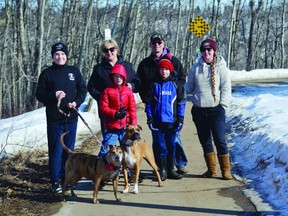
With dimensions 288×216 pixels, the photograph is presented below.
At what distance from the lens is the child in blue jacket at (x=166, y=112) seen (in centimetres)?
666

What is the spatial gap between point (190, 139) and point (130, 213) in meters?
4.96

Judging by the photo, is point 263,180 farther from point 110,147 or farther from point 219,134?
point 110,147

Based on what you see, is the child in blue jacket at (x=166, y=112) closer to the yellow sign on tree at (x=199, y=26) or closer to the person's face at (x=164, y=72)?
the person's face at (x=164, y=72)

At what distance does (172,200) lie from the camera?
233 inches

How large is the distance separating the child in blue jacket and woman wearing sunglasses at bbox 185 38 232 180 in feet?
0.84

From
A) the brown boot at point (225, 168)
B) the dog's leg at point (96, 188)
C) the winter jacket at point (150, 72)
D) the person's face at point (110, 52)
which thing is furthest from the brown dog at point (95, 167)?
the brown boot at point (225, 168)

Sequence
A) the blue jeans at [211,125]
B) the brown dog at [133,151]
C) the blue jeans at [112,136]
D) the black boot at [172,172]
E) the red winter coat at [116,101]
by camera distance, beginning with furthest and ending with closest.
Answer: the black boot at [172,172]
the blue jeans at [211,125]
the blue jeans at [112,136]
the red winter coat at [116,101]
the brown dog at [133,151]

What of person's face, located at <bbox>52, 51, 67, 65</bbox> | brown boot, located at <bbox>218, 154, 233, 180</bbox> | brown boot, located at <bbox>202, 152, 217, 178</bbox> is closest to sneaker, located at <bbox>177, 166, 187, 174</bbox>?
brown boot, located at <bbox>202, 152, 217, 178</bbox>

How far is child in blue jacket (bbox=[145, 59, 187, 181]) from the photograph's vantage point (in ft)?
21.9

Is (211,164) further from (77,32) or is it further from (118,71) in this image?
(77,32)

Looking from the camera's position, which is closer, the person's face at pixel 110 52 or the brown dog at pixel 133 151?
the brown dog at pixel 133 151

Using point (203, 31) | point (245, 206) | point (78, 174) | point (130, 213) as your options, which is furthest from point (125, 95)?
point (203, 31)

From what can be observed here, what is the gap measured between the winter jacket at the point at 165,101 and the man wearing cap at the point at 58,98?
1.09 m

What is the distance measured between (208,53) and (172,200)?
2.25m
